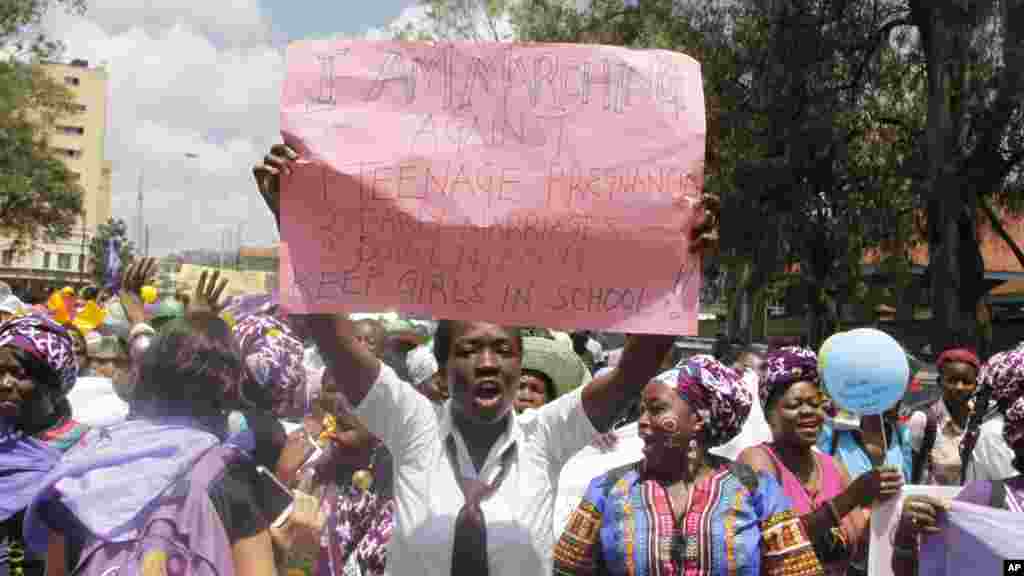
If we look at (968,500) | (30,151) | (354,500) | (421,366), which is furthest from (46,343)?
(30,151)

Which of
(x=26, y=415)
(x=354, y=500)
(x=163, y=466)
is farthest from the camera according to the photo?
(x=354, y=500)

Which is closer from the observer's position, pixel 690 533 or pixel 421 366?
pixel 690 533

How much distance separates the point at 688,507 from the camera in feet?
10.9

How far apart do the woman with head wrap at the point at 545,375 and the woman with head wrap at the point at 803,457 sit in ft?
3.16

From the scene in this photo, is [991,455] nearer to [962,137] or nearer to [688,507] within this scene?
[688,507]

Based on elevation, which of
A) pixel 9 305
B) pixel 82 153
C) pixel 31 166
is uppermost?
pixel 82 153

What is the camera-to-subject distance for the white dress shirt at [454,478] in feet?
9.96

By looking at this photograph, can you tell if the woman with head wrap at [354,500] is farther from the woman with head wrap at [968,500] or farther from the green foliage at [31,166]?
the green foliage at [31,166]

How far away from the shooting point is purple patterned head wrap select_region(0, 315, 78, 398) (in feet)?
12.1

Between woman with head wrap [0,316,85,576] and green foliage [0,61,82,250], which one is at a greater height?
green foliage [0,61,82,250]

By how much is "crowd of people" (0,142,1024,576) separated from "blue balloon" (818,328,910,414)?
0.21m

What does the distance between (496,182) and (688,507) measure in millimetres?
1059

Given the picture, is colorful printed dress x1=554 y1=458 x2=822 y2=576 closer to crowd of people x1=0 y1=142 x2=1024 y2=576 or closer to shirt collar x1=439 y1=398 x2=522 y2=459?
crowd of people x1=0 y1=142 x2=1024 y2=576

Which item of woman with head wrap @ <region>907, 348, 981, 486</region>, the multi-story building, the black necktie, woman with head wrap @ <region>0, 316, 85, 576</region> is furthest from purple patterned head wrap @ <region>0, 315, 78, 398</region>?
the multi-story building
